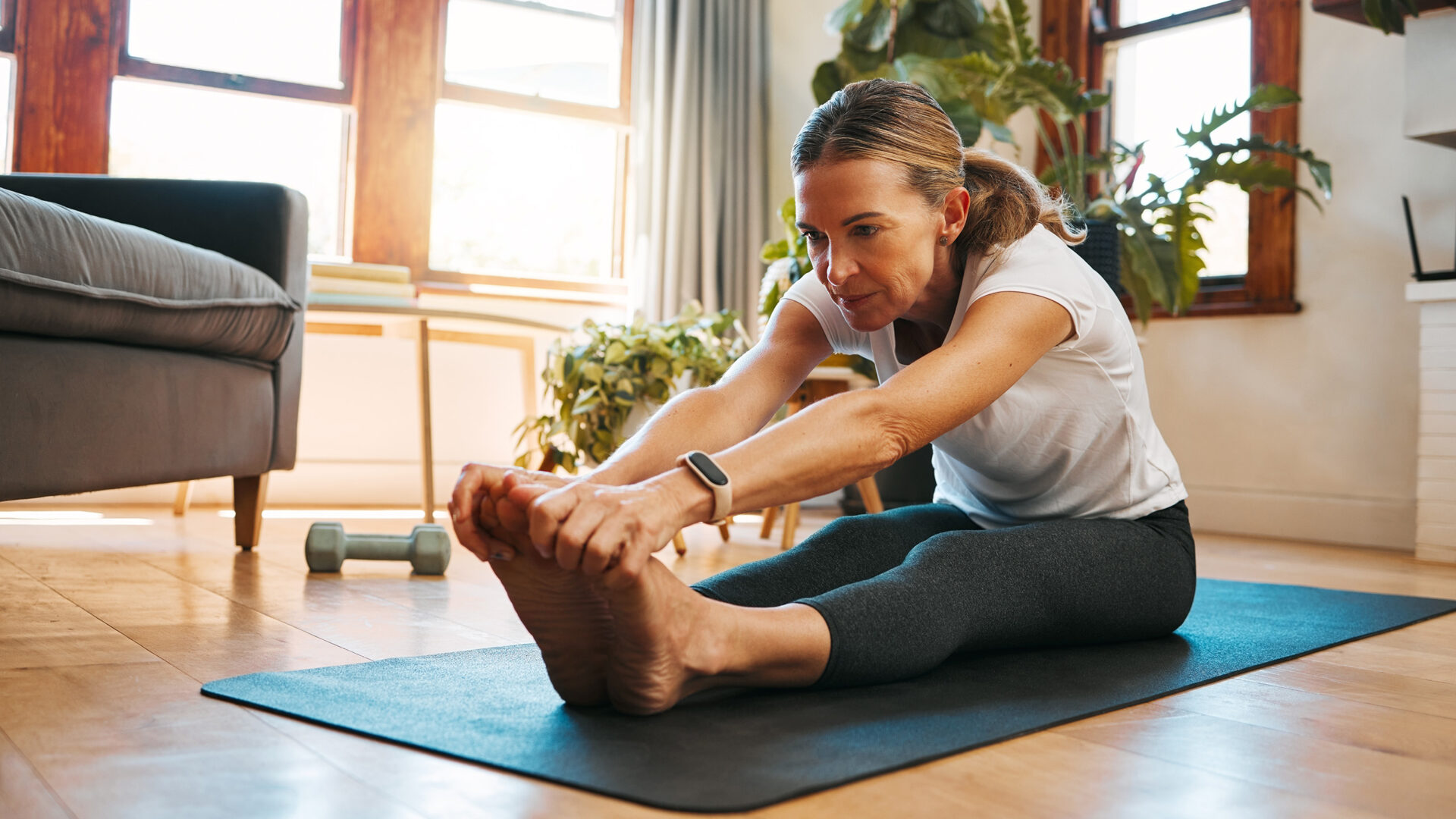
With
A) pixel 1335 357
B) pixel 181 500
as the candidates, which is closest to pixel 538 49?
pixel 181 500

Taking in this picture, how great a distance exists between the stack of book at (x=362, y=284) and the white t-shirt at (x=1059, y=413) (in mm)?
1867

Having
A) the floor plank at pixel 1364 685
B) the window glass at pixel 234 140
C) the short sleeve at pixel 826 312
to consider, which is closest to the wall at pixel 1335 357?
the floor plank at pixel 1364 685

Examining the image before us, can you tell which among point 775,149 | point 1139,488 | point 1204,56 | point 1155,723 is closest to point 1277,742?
point 1155,723

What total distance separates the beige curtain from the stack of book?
0.97m

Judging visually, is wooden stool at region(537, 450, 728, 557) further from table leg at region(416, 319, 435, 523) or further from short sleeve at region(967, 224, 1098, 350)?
short sleeve at region(967, 224, 1098, 350)

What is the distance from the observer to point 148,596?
164 cm

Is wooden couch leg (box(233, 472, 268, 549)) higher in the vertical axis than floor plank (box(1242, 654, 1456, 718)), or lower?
higher

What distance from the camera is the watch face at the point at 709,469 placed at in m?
0.89

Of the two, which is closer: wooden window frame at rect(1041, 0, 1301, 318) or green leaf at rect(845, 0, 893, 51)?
wooden window frame at rect(1041, 0, 1301, 318)

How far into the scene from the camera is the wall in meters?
3.09

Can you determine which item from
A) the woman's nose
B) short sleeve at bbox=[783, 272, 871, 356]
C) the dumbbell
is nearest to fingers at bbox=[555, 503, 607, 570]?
the woman's nose

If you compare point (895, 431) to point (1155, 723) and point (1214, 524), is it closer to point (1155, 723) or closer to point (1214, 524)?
point (1155, 723)

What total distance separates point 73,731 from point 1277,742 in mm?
992

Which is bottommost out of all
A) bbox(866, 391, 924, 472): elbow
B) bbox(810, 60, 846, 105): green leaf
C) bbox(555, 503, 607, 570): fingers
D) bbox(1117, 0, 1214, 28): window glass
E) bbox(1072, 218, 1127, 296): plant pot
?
bbox(555, 503, 607, 570): fingers
